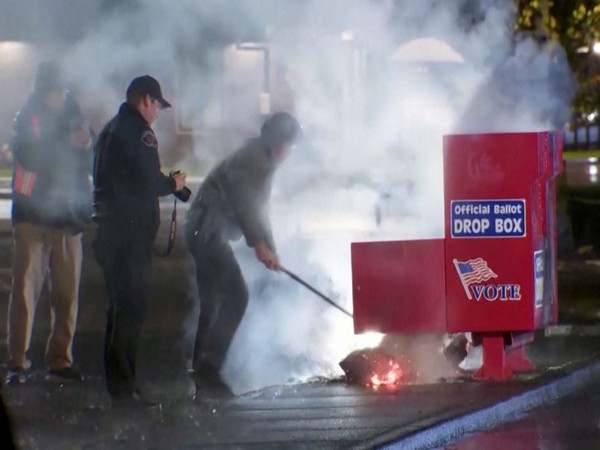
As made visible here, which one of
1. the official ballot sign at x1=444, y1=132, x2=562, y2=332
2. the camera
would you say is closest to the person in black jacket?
the camera

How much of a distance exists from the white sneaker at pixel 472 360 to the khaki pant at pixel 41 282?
8.17 feet

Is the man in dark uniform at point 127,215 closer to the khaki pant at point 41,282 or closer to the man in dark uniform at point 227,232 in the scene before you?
the man in dark uniform at point 227,232

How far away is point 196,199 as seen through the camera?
8625 millimetres

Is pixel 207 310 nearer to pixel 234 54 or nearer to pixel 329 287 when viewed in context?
pixel 329 287

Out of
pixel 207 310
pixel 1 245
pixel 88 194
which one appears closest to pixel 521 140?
pixel 207 310

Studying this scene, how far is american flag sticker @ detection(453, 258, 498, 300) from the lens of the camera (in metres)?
8.26

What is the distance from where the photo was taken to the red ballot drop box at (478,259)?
8.19 metres

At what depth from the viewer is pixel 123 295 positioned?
7.79 meters

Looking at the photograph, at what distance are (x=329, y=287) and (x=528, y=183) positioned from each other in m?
2.25

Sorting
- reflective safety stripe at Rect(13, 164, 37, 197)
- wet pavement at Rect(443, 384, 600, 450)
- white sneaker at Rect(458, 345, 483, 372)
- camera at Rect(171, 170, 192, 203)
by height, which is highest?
reflective safety stripe at Rect(13, 164, 37, 197)

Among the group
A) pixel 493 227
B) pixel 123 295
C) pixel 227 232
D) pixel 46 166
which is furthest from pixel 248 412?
pixel 46 166

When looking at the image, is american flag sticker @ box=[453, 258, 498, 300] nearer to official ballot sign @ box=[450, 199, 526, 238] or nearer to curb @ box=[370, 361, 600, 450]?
official ballot sign @ box=[450, 199, 526, 238]

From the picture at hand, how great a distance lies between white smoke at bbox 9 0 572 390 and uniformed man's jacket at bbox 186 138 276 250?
4.05 feet

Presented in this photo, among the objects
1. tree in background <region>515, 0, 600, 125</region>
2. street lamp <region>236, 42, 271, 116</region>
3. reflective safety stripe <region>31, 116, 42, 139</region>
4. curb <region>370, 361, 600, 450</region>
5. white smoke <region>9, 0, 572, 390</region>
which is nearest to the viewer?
curb <region>370, 361, 600, 450</region>
